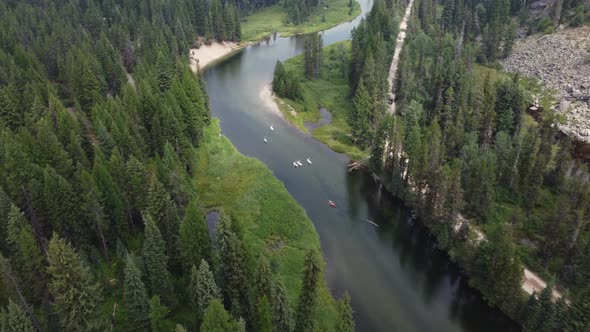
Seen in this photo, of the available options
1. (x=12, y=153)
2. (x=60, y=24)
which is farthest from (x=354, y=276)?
(x=60, y=24)

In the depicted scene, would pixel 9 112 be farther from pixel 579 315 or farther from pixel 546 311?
pixel 579 315

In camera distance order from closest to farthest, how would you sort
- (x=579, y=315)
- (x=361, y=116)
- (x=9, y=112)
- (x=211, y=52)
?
1. (x=579, y=315)
2. (x=9, y=112)
3. (x=361, y=116)
4. (x=211, y=52)

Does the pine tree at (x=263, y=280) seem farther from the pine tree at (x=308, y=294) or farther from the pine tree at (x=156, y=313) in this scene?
the pine tree at (x=156, y=313)

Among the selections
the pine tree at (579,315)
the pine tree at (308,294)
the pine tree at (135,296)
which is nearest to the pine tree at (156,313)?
the pine tree at (135,296)

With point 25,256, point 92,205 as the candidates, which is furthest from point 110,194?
point 25,256

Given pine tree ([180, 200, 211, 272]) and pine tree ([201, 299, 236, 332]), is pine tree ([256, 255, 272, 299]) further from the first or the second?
pine tree ([180, 200, 211, 272])
